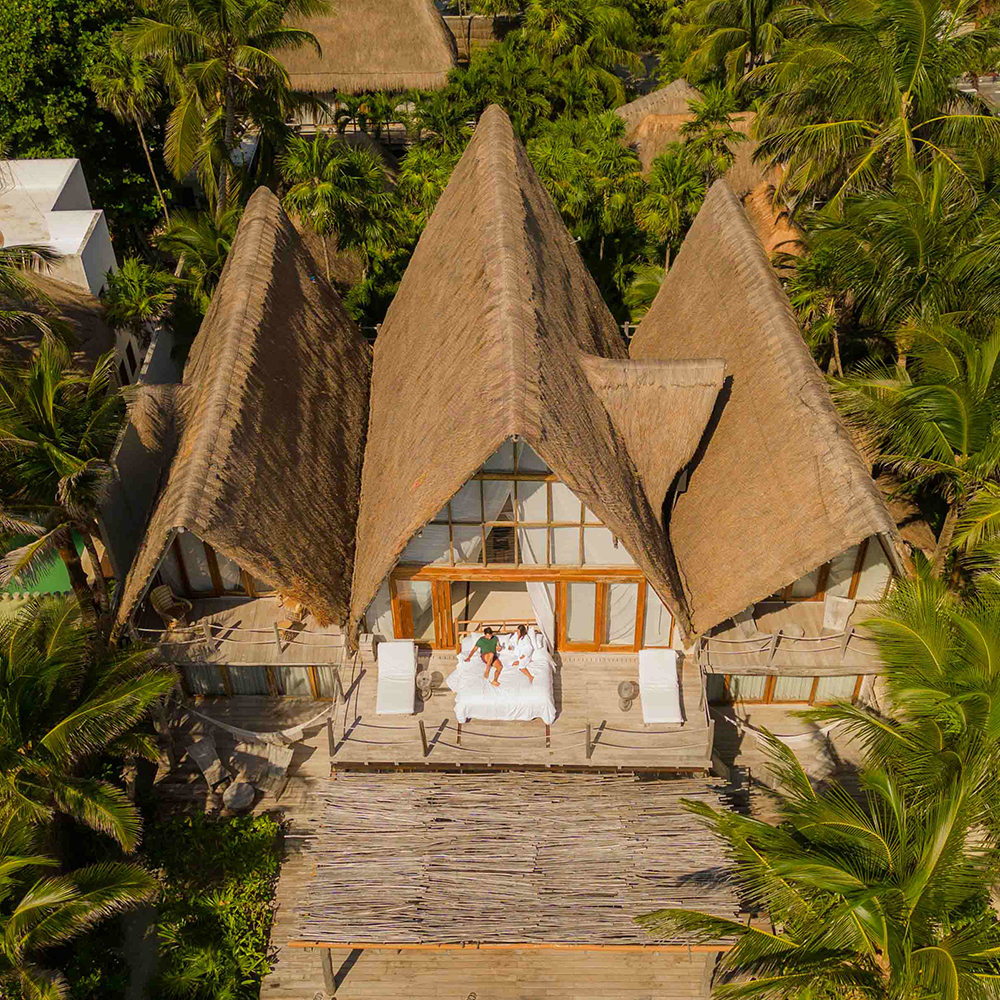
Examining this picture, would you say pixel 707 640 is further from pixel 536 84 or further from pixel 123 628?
pixel 536 84

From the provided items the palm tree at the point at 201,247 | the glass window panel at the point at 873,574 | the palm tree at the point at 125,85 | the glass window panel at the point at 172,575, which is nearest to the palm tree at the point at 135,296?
the palm tree at the point at 201,247

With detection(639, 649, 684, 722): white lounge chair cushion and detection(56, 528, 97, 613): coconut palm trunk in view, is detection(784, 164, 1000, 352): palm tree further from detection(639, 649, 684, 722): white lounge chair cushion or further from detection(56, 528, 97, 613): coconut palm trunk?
detection(56, 528, 97, 613): coconut palm trunk

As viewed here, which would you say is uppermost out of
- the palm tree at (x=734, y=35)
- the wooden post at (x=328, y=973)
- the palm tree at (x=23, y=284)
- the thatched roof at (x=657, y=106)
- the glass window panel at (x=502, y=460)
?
the palm tree at (x=734, y=35)

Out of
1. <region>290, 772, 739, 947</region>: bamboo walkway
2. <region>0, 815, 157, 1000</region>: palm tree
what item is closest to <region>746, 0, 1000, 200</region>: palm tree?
<region>290, 772, 739, 947</region>: bamboo walkway

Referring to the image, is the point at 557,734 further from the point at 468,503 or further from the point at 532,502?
the point at 468,503

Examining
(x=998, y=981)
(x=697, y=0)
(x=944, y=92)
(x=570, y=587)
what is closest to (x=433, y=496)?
(x=570, y=587)

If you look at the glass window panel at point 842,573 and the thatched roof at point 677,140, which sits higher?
the thatched roof at point 677,140

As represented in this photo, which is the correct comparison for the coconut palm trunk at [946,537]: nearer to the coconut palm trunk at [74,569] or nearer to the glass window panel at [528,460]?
the glass window panel at [528,460]
